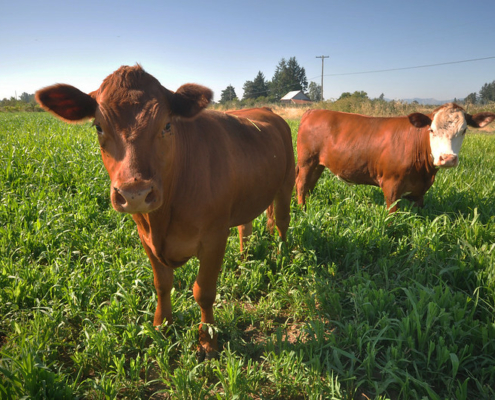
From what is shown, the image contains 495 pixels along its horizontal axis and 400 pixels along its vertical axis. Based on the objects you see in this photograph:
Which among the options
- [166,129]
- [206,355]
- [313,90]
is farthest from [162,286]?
[313,90]

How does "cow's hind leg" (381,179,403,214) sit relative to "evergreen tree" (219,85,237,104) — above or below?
below

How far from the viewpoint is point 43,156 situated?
5820 mm

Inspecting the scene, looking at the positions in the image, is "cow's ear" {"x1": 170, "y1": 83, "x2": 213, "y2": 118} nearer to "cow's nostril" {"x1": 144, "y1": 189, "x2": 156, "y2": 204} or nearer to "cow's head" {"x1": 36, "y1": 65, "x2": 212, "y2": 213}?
"cow's head" {"x1": 36, "y1": 65, "x2": 212, "y2": 213}

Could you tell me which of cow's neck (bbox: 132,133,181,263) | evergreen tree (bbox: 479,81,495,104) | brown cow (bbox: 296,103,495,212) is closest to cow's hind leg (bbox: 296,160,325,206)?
brown cow (bbox: 296,103,495,212)

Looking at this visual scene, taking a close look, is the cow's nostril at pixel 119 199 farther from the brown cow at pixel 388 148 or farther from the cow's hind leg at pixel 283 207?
the brown cow at pixel 388 148

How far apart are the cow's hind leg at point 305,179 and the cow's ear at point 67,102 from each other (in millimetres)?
3774

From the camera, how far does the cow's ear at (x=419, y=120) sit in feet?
14.4

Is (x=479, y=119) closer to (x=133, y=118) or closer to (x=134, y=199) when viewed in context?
(x=133, y=118)

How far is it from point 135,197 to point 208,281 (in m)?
1.02

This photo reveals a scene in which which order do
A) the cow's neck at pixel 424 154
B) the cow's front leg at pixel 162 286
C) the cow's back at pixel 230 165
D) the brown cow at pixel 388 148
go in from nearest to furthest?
the cow's back at pixel 230 165
the cow's front leg at pixel 162 286
the brown cow at pixel 388 148
the cow's neck at pixel 424 154

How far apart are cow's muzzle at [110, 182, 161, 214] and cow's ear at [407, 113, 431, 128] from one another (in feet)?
13.4

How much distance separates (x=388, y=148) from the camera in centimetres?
460

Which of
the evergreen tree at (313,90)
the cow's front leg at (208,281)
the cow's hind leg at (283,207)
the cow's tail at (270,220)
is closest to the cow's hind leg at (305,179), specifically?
the cow's tail at (270,220)

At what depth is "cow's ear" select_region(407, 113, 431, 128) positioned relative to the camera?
4383 mm
